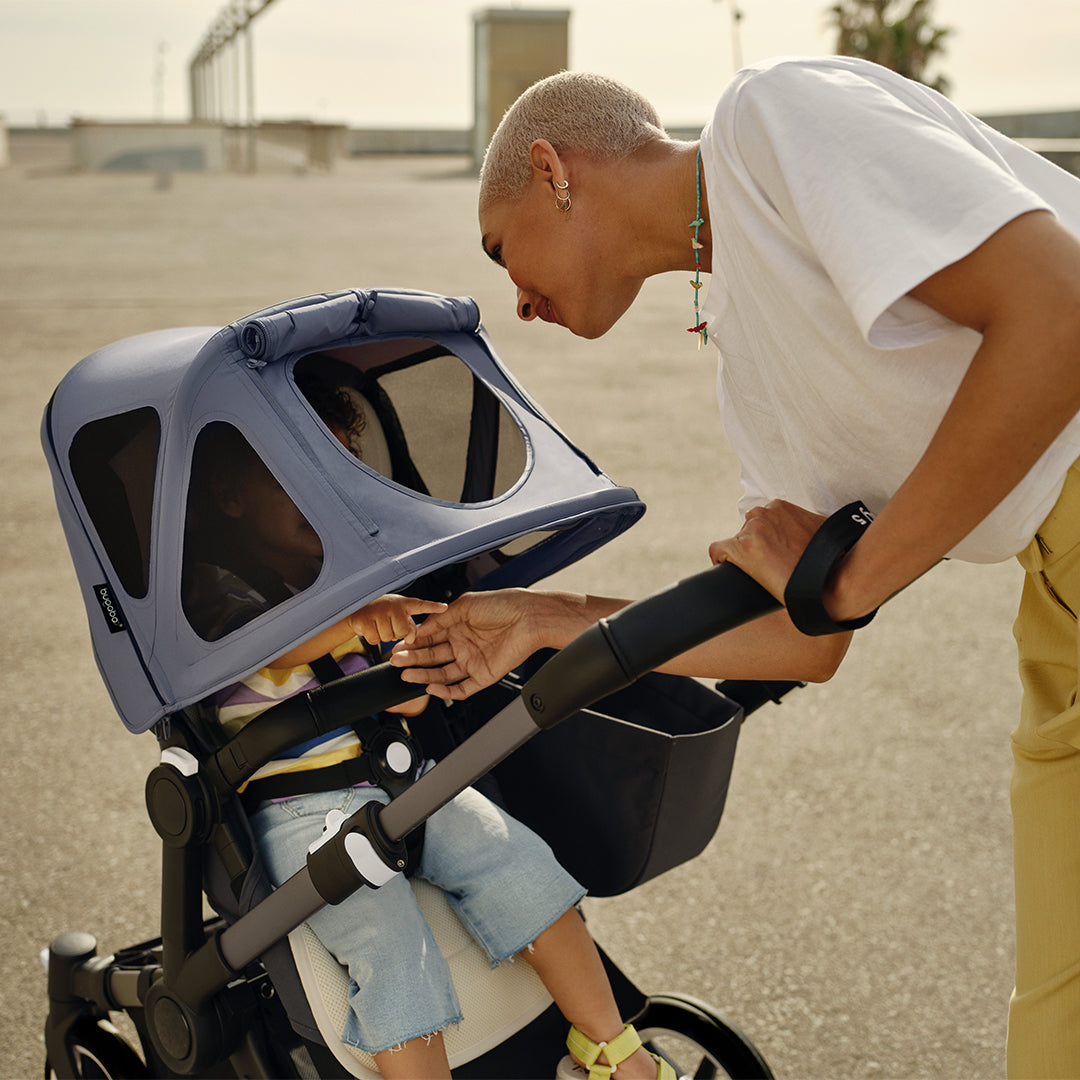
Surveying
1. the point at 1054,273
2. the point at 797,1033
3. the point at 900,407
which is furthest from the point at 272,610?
the point at 797,1033

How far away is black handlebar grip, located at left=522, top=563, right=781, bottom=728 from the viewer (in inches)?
55.4

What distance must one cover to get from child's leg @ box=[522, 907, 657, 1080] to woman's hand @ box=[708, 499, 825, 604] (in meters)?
0.82

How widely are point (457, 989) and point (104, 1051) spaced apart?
760 millimetres

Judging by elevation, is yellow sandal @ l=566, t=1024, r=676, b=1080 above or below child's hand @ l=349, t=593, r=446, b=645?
below

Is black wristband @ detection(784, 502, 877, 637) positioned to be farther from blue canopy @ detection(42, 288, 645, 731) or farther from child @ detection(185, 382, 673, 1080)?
child @ detection(185, 382, 673, 1080)

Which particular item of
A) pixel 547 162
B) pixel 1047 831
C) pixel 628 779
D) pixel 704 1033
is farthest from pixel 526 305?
pixel 704 1033

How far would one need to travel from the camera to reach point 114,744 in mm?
3820

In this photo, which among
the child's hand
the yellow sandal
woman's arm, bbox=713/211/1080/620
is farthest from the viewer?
the child's hand

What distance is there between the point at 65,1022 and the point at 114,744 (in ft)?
5.36

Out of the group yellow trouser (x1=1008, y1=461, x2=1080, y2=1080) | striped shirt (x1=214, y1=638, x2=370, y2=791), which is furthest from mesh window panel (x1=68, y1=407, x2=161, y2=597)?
yellow trouser (x1=1008, y1=461, x2=1080, y2=1080)

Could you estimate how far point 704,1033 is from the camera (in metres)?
2.18

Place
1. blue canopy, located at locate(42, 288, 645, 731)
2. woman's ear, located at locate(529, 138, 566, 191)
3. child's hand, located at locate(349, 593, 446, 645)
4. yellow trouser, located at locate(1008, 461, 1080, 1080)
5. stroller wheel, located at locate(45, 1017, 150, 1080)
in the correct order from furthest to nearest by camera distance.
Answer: stroller wheel, located at locate(45, 1017, 150, 1080)
child's hand, located at locate(349, 593, 446, 645)
blue canopy, located at locate(42, 288, 645, 731)
woman's ear, located at locate(529, 138, 566, 191)
yellow trouser, located at locate(1008, 461, 1080, 1080)

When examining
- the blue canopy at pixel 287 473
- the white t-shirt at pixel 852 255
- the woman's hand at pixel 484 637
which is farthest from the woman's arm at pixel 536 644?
the white t-shirt at pixel 852 255

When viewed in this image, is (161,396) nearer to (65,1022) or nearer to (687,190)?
(687,190)
